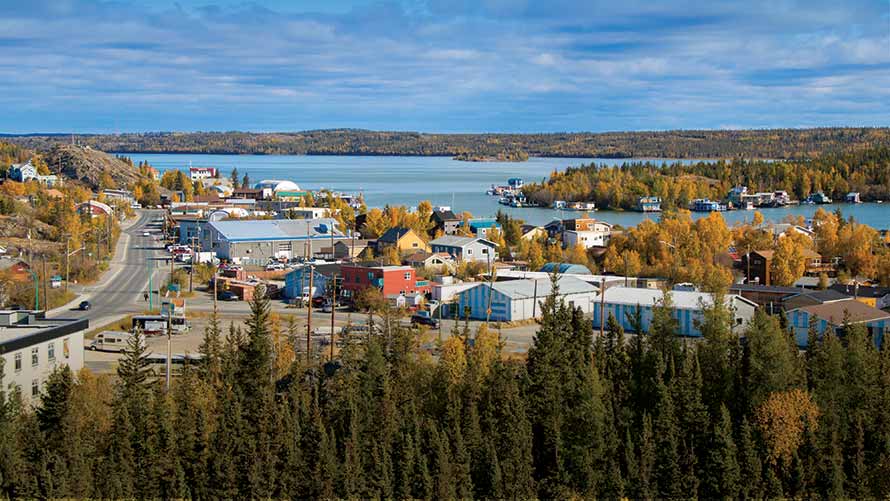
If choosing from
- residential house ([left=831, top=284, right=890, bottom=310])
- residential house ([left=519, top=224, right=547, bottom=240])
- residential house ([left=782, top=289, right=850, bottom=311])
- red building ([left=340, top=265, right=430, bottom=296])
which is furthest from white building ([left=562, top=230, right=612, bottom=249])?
residential house ([left=782, top=289, right=850, bottom=311])

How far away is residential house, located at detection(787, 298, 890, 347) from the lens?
12.8 m

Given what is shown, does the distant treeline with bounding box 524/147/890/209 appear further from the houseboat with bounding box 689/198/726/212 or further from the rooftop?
the rooftop

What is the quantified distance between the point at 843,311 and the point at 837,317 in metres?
0.18

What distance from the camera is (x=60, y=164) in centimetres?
4506

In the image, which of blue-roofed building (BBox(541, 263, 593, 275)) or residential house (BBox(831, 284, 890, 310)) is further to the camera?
blue-roofed building (BBox(541, 263, 593, 275))

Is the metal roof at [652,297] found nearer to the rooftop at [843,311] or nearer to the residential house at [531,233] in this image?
the rooftop at [843,311]

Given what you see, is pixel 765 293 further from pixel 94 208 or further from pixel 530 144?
pixel 530 144

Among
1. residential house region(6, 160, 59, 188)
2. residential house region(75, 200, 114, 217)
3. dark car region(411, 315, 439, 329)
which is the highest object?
residential house region(6, 160, 59, 188)

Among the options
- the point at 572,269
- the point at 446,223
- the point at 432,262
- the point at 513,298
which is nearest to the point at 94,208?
the point at 446,223

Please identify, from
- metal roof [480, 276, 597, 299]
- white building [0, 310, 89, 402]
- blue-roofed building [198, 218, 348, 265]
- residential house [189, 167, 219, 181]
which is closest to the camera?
white building [0, 310, 89, 402]

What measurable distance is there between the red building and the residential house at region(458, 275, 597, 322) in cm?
140

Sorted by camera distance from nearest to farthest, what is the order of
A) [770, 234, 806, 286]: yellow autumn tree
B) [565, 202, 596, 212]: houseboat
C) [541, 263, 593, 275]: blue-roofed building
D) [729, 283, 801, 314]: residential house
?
[729, 283, 801, 314]: residential house < [770, 234, 806, 286]: yellow autumn tree < [541, 263, 593, 275]: blue-roofed building < [565, 202, 596, 212]: houseboat

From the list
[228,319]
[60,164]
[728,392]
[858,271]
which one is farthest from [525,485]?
[60,164]

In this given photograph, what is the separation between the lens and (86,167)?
148 ft
